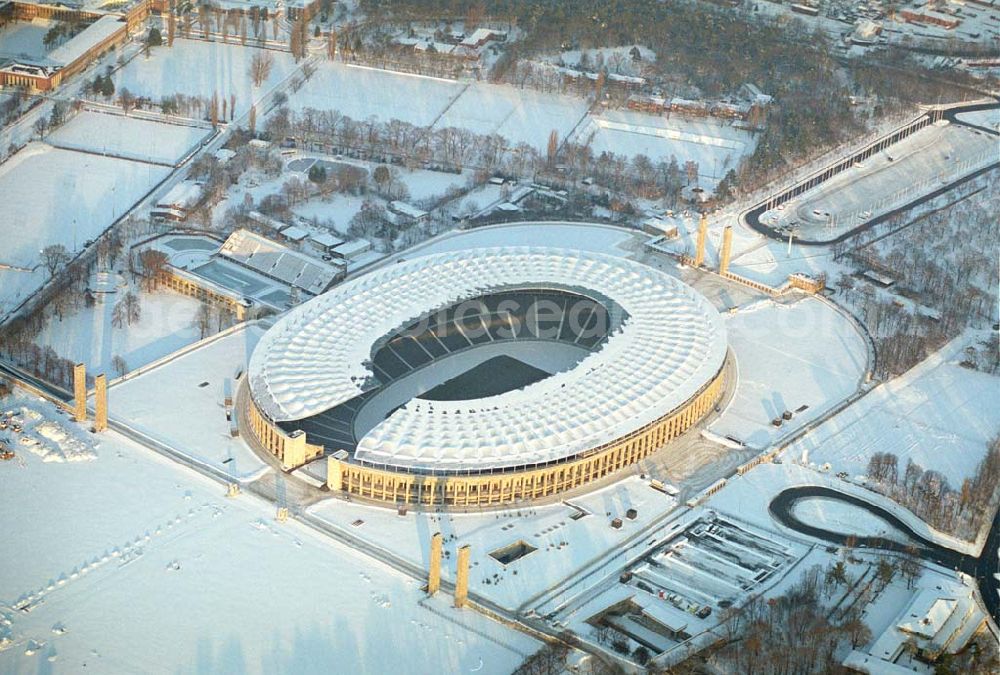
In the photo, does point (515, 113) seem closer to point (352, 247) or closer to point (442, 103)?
point (442, 103)

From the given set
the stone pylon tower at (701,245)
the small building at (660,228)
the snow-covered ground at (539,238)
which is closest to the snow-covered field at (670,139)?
the small building at (660,228)

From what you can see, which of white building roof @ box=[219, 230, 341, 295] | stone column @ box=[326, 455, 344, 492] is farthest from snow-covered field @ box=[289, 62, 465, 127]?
stone column @ box=[326, 455, 344, 492]

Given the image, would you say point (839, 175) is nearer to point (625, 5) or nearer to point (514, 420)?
point (625, 5)

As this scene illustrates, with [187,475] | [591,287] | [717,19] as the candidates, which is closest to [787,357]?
[591,287]

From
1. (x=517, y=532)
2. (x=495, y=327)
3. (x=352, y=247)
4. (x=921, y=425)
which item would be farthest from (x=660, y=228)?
(x=517, y=532)

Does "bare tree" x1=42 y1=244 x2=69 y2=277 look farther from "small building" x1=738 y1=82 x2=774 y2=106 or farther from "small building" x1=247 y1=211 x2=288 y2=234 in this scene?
"small building" x1=738 y1=82 x2=774 y2=106
